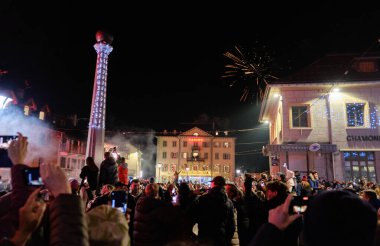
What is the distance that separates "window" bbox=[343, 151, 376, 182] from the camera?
23609 mm

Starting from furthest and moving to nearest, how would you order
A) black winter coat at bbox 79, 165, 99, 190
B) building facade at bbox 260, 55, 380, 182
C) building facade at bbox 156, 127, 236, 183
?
building facade at bbox 156, 127, 236, 183
building facade at bbox 260, 55, 380, 182
black winter coat at bbox 79, 165, 99, 190

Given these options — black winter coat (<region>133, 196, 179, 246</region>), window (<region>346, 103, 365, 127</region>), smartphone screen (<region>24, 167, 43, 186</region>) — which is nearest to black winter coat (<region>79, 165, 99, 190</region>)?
black winter coat (<region>133, 196, 179, 246</region>)

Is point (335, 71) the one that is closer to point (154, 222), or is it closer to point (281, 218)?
point (154, 222)

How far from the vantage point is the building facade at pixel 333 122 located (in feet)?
78.1

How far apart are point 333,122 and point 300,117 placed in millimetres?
2557

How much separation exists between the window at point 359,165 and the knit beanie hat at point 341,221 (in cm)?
2480

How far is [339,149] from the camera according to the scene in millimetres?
23984

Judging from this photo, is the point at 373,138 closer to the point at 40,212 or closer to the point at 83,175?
the point at 83,175

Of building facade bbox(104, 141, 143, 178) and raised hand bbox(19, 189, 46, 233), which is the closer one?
raised hand bbox(19, 189, 46, 233)

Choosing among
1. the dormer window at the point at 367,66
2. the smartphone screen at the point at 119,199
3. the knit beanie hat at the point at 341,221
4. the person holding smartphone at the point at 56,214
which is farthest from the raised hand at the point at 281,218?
the dormer window at the point at 367,66

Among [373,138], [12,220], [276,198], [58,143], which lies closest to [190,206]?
[276,198]

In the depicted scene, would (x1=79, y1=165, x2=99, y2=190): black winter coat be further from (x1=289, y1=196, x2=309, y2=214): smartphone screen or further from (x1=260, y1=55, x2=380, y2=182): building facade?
(x1=260, y1=55, x2=380, y2=182): building facade

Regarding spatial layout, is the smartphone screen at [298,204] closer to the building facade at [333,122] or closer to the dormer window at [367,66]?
the building facade at [333,122]

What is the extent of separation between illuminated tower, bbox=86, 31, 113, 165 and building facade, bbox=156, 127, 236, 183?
48.9 meters
